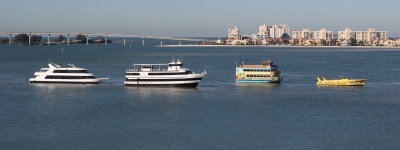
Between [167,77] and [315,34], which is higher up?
[315,34]

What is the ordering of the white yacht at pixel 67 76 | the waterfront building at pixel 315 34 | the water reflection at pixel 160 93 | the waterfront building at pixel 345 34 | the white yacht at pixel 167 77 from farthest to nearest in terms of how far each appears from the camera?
1. the waterfront building at pixel 345 34
2. the waterfront building at pixel 315 34
3. the white yacht at pixel 67 76
4. the white yacht at pixel 167 77
5. the water reflection at pixel 160 93

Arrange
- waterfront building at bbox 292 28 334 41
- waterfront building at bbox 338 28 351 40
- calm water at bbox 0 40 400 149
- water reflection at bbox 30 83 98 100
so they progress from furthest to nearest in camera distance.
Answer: waterfront building at bbox 338 28 351 40 < waterfront building at bbox 292 28 334 41 < water reflection at bbox 30 83 98 100 < calm water at bbox 0 40 400 149

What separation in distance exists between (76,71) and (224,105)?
35.8ft

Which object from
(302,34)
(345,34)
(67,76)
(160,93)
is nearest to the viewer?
(160,93)

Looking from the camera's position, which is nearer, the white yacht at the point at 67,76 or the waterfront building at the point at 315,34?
the white yacht at the point at 67,76

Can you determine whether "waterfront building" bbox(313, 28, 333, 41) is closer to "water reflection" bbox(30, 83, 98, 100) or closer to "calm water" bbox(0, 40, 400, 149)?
"calm water" bbox(0, 40, 400, 149)

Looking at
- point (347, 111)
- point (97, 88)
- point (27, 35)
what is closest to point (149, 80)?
point (97, 88)

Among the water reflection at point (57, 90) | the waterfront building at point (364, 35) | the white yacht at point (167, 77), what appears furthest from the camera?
the waterfront building at point (364, 35)

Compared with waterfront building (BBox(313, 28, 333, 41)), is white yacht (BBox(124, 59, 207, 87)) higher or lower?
lower

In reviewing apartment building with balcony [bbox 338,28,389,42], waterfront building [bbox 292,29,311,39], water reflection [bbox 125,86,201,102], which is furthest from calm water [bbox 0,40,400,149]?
waterfront building [bbox 292,29,311,39]

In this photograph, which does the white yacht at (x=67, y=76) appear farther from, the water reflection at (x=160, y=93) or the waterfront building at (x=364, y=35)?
the waterfront building at (x=364, y=35)

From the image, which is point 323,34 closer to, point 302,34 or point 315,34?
point 315,34

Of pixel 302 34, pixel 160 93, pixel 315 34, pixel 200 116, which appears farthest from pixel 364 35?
pixel 200 116

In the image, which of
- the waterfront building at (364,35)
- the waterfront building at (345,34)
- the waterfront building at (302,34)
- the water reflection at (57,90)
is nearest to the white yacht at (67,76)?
the water reflection at (57,90)
